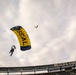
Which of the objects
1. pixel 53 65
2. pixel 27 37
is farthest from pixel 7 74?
pixel 27 37

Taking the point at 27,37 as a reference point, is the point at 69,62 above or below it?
below

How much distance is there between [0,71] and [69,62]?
1555 cm

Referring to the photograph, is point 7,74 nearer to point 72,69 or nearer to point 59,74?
point 59,74

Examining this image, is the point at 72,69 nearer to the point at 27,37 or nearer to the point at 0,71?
the point at 27,37

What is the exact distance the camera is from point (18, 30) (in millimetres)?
35719

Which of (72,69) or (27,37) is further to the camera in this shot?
(72,69)

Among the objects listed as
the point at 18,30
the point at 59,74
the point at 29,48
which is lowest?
the point at 59,74

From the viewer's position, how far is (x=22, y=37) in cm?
3538

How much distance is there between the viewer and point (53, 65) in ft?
145

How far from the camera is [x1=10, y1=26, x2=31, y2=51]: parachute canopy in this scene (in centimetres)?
3512

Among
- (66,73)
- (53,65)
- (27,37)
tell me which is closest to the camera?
(27,37)

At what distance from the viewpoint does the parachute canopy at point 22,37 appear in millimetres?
35125

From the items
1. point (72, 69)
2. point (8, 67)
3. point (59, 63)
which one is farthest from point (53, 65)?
point (8, 67)

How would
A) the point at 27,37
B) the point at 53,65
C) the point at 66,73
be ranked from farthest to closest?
the point at 53,65, the point at 66,73, the point at 27,37
